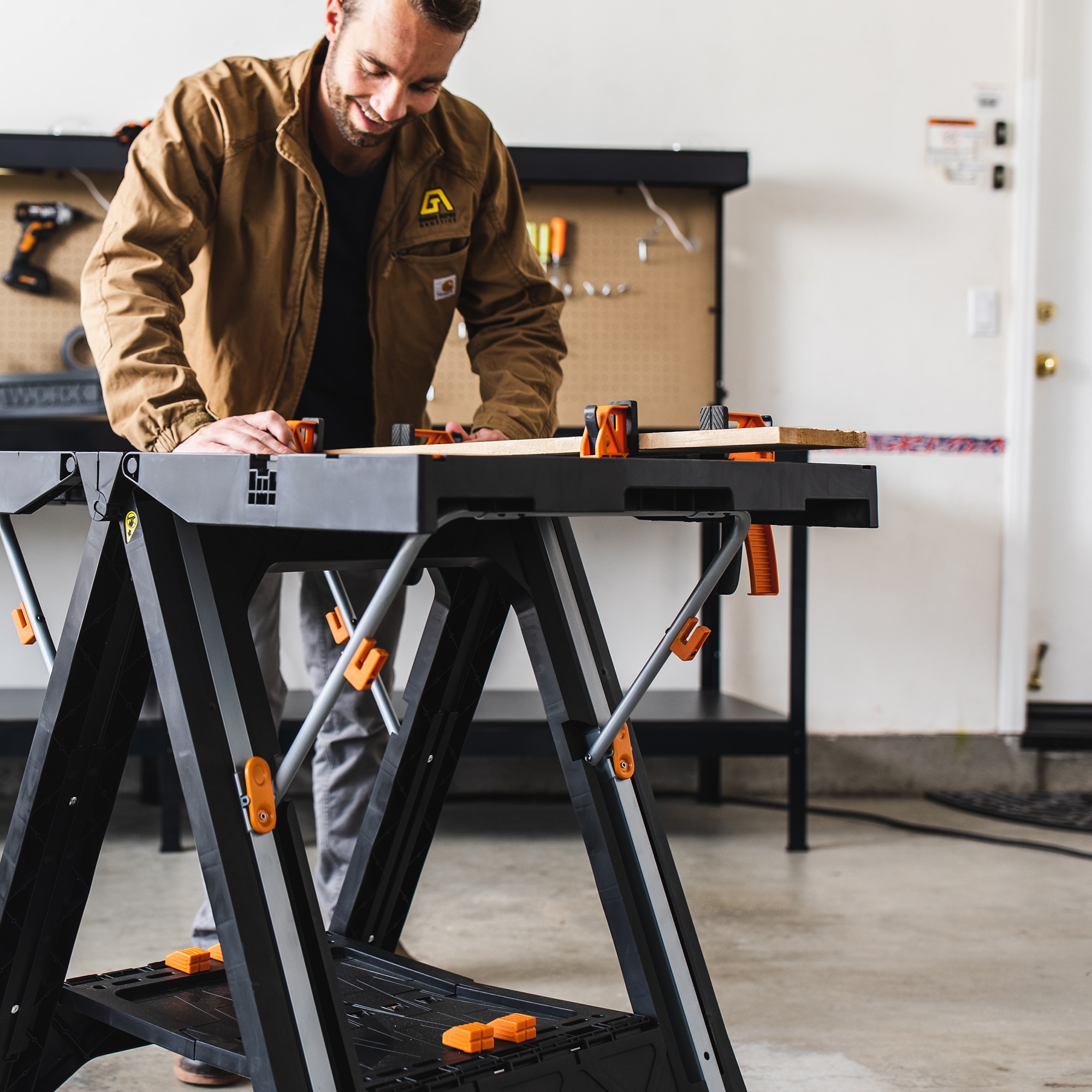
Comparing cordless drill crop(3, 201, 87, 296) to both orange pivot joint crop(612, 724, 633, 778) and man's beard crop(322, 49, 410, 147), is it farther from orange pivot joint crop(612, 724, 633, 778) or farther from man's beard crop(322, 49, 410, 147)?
orange pivot joint crop(612, 724, 633, 778)

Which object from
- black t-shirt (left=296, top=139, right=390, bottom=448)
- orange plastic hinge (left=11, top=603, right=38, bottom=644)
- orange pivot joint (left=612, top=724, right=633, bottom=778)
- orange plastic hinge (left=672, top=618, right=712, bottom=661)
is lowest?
orange pivot joint (left=612, top=724, right=633, bottom=778)

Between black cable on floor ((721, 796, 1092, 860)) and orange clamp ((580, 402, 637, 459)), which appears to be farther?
black cable on floor ((721, 796, 1092, 860))

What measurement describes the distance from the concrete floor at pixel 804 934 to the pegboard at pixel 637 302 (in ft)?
3.38

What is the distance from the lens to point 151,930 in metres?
2.01

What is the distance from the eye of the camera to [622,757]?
1088mm

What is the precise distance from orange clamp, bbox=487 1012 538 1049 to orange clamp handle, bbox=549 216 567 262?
82.9 inches

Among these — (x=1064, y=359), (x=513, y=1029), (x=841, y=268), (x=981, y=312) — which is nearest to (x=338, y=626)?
(x=513, y=1029)

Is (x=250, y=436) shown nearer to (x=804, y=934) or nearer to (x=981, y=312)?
(x=804, y=934)

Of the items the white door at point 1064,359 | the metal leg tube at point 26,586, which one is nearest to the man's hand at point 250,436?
the metal leg tube at point 26,586

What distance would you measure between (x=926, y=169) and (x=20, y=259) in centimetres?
225

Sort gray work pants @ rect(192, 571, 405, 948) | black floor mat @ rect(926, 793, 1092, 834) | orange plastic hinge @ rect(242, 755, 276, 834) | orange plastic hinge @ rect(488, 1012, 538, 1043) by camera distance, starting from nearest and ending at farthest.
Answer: orange plastic hinge @ rect(242, 755, 276, 834), orange plastic hinge @ rect(488, 1012, 538, 1043), gray work pants @ rect(192, 571, 405, 948), black floor mat @ rect(926, 793, 1092, 834)

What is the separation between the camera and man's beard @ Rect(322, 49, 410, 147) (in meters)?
1.46

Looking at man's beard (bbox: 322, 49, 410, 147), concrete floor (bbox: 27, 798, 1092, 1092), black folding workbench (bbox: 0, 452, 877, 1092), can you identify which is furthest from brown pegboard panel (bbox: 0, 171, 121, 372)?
black folding workbench (bbox: 0, 452, 877, 1092)

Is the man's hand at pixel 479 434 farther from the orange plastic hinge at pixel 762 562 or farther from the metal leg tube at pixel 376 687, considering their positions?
the orange plastic hinge at pixel 762 562
